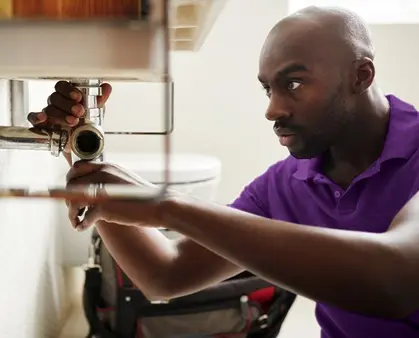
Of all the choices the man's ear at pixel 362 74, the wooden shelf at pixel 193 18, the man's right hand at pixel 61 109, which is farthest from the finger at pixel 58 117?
the man's ear at pixel 362 74

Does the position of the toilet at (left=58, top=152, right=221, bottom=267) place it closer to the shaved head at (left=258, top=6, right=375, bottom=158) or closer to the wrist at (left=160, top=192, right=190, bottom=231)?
the shaved head at (left=258, top=6, right=375, bottom=158)

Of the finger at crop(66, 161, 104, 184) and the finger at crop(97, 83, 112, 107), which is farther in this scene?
the finger at crop(97, 83, 112, 107)

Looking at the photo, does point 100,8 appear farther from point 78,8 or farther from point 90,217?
point 90,217

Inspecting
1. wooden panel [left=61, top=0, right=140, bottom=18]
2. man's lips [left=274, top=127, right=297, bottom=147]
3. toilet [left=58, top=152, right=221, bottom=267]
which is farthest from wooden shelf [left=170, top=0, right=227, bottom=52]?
toilet [left=58, top=152, right=221, bottom=267]

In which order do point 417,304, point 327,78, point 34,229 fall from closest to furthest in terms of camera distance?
point 417,304 → point 327,78 → point 34,229

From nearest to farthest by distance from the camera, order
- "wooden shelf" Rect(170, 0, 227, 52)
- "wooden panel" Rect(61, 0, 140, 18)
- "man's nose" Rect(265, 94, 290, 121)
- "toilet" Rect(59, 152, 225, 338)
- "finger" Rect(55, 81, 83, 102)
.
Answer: "wooden panel" Rect(61, 0, 140, 18) < "wooden shelf" Rect(170, 0, 227, 52) < "finger" Rect(55, 81, 83, 102) < "man's nose" Rect(265, 94, 290, 121) < "toilet" Rect(59, 152, 225, 338)

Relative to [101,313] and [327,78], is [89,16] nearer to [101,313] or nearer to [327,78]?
[327,78]

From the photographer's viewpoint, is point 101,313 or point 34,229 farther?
point 101,313

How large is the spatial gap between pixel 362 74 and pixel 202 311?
709 mm

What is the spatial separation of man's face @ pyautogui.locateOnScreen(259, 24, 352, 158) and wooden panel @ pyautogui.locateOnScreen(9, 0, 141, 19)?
43 centimetres

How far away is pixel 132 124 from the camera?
1835 millimetres

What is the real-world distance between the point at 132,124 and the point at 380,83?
0.81 metres

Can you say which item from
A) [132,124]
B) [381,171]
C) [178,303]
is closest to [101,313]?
[178,303]

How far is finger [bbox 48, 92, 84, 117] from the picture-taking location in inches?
25.8
